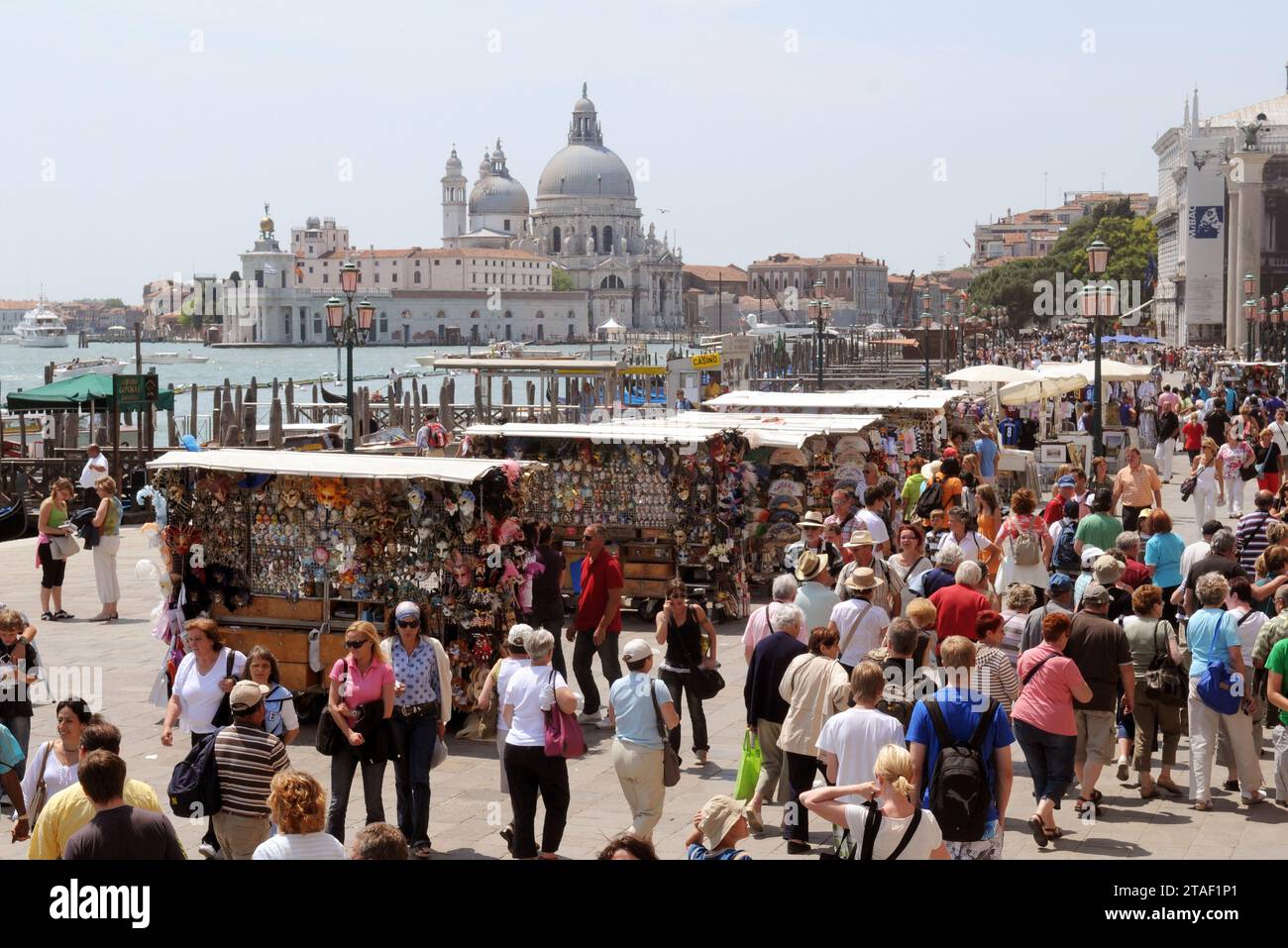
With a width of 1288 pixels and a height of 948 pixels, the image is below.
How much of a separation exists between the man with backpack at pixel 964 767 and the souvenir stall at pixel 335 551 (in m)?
4.08

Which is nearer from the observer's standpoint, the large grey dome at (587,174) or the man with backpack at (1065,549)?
the man with backpack at (1065,549)

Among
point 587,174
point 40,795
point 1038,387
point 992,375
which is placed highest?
point 587,174

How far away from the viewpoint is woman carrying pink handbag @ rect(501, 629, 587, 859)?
22.5 feet

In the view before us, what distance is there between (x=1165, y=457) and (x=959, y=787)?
55.7 feet

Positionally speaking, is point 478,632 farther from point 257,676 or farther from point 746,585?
point 746,585

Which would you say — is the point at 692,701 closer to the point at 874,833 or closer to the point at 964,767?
the point at 964,767

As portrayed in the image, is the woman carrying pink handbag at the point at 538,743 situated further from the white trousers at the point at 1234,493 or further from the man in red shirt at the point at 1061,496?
the white trousers at the point at 1234,493

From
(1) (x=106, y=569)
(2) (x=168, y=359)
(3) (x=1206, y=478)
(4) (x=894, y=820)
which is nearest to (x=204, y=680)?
(4) (x=894, y=820)

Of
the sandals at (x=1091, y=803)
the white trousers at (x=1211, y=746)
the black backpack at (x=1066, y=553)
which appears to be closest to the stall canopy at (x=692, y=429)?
the black backpack at (x=1066, y=553)

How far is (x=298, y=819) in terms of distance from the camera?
5.19 meters

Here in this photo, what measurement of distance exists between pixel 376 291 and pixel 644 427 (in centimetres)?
16202

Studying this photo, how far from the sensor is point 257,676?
685 centimetres

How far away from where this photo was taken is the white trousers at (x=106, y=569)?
1313 centimetres
